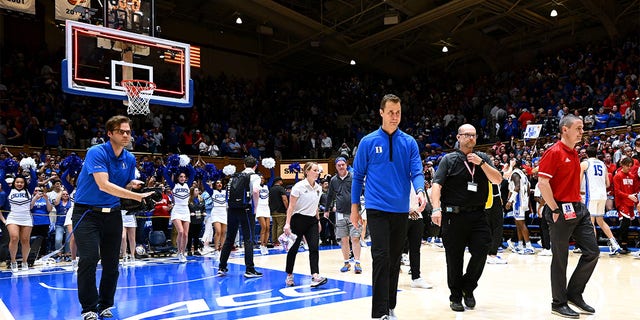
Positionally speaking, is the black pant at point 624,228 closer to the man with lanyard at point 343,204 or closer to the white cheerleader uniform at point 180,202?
the man with lanyard at point 343,204

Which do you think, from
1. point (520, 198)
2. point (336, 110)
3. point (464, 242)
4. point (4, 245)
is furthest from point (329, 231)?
point (336, 110)

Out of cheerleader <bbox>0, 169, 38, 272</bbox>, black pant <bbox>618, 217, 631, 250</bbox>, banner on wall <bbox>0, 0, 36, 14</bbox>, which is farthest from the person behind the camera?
banner on wall <bbox>0, 0, 36, 14</bbox>

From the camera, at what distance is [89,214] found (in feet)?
15.3

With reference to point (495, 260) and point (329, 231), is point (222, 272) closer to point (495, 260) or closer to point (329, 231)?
point (495, 260)

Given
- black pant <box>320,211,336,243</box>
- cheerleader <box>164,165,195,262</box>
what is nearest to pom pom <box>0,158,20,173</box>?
cheerleader <box>164,165,195,262</box>

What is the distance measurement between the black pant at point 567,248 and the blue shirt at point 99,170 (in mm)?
4043

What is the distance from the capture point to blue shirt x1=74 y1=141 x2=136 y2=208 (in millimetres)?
4629

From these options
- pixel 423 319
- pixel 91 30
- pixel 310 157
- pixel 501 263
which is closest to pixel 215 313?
pixel 423 319

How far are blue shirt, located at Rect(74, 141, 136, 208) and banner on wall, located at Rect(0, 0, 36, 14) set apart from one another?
9.29 meters

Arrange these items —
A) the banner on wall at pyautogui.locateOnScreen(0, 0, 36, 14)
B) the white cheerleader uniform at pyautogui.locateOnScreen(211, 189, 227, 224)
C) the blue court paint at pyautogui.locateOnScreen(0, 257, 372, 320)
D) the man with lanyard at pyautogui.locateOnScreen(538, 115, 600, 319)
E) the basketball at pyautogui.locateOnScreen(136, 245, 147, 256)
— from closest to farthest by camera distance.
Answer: the man with lanyard at pyautogui.locateOnScreen(538, 115, 600, 319) → the blue court paint at pyautogui.locateOnScreen(0, 257, 372, 320) → the basketball at pyautogui.locateOnScreen(136, 245, 147, 256) → the white cheerleader uniform at pyautogui.locateOnScreen(211, 189, 227, 224) → the banner on wall at pyautogui.locateOnScreen(0, 0, 36, 14)

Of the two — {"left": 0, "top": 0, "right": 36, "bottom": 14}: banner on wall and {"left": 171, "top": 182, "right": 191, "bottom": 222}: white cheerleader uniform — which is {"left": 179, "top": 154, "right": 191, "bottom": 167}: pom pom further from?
{"left": 0, "top": 0, "right": 36, "bottom": 14}: banner on wall

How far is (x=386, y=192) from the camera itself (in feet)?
13.4

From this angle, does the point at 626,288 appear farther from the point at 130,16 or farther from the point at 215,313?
the point at 130,16

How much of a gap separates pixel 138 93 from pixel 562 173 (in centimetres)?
777
